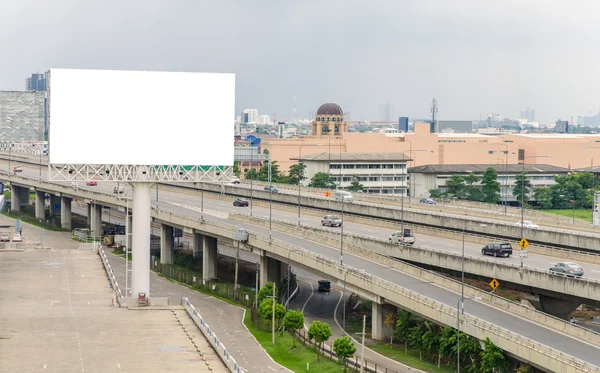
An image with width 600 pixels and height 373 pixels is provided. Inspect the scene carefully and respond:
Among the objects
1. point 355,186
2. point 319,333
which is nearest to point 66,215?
point 355,186

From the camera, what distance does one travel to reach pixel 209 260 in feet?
371

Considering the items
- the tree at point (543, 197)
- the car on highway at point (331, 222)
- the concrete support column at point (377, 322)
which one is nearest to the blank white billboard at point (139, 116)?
the concrete support column at point (377, 322)

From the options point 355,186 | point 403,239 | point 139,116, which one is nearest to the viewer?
point 139,116

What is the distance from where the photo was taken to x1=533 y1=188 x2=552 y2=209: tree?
193125 mm

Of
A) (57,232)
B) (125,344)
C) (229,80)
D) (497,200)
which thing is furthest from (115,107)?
(497,200)

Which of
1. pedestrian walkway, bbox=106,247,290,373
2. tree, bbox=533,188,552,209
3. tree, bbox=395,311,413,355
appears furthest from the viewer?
tree, bbox=533,188,552,209

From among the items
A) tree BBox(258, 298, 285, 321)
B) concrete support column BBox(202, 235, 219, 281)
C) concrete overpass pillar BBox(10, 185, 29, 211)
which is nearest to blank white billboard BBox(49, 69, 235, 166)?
tree BBox(258, 298, 285, 321)

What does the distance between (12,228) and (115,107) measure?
276ft

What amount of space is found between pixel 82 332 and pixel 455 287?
27.4 meters

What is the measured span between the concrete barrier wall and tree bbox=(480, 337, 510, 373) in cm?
524

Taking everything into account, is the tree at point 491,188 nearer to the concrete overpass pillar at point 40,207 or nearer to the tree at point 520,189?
the tree at point 520,189

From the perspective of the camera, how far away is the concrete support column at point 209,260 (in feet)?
369

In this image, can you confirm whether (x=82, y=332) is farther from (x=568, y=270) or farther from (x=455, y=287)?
(x=568, y=270)

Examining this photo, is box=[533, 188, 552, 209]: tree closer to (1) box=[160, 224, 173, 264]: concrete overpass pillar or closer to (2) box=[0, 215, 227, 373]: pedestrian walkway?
(1) box=[160, 224, 173, 264]: concrete overpass pillar
